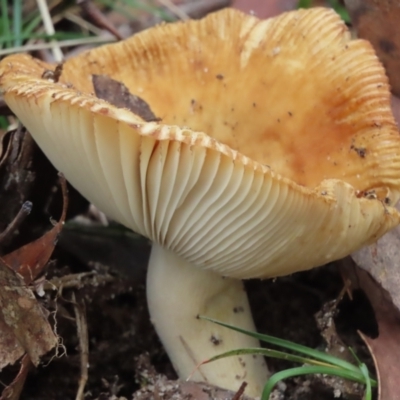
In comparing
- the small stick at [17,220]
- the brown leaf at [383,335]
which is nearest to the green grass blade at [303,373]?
the brown leaf at [383,335]

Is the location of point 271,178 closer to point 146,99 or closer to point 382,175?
point 382,175

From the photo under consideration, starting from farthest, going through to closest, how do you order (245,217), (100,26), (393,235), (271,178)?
1. (100,26)
2. (393,235)
3. (245,217)
4. (271,178)

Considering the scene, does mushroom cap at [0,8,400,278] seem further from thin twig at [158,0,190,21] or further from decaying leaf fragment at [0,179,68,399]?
thin twig at [158,0,190,21]

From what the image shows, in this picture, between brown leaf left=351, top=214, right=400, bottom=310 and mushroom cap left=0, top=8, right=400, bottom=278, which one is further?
brown leaf left=351, top=214, right=400, bottom=310

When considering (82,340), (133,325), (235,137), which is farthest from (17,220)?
(235,137)

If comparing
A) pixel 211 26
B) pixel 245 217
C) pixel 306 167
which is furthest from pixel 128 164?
pixel 211 26

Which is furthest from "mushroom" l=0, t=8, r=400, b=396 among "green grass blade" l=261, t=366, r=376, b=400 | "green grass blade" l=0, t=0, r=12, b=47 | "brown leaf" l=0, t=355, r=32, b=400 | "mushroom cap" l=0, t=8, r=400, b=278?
"green grass blade" l=0, t=0, r=12, b=47
